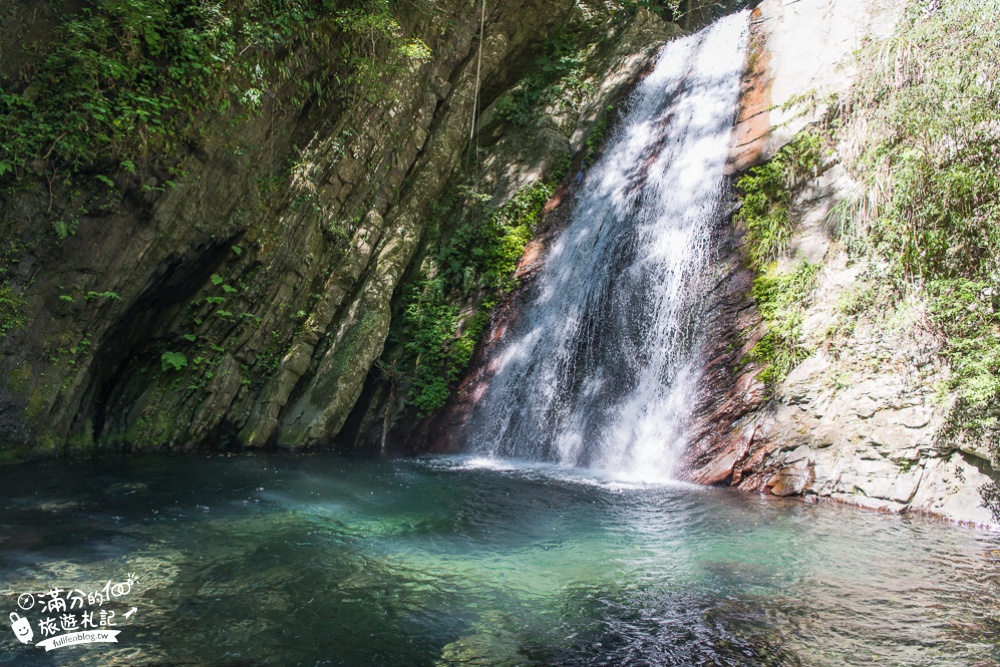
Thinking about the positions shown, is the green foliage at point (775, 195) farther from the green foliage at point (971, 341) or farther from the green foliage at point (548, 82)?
the green foliage at point (548, 82)

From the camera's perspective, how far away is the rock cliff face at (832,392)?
6547mm


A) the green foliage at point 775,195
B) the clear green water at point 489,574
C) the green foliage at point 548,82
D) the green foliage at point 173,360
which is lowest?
the clear green water at point 489,574

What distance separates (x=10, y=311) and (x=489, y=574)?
657 cm

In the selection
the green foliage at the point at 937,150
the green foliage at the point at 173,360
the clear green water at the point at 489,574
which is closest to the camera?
the clear green water at the point at 489,574

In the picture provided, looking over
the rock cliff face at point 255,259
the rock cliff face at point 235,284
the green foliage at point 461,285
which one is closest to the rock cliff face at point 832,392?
the green foliage at point 461,285

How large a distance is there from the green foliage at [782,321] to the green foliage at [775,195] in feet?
1.50

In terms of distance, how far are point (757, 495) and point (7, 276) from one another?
29.9 feet

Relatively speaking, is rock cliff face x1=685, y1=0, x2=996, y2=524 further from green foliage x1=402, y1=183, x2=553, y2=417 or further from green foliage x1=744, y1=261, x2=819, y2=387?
green foliage x1=402, y1=183, x2=553, y2=417

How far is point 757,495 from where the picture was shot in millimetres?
7223

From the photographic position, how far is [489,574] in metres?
4.55

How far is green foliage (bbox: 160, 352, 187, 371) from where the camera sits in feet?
29.3

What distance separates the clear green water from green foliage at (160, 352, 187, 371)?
81.6 inches

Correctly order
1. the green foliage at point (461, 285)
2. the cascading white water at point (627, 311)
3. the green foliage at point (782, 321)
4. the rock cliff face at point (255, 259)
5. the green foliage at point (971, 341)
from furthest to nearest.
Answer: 1. the green foliage at point (461, 285)
2. the cascading white water at point (627, 311)
3. the green foliage at point (782, 321)
4. the rock cliff face at point (255, 259)
5. the green foliage at point (971, 341)

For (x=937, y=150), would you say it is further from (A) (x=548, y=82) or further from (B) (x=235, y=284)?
(B) (x=235, y=284)
